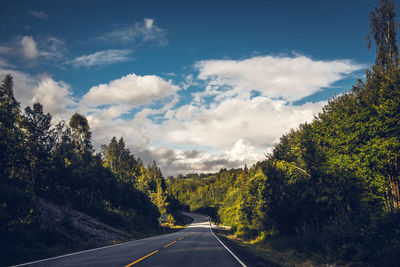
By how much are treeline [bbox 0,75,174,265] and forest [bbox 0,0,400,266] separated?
0.09 m

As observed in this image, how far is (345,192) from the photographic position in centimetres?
1811

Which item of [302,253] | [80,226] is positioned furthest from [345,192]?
[80,226]

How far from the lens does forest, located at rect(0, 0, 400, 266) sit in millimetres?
12352

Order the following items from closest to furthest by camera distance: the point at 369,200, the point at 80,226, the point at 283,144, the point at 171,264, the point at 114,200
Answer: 1. the point at 171,264
2. the point at 369,200
3. the point at 80,226
4. the point at 283,144
5. the point at 114,200

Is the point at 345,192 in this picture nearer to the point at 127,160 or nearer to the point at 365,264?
the point at 365,264

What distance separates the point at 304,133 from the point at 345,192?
34.1ft

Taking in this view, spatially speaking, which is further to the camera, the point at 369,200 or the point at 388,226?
the point at 369,200

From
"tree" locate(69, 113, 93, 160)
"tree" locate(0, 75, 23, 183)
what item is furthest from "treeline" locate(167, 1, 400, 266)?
"tree" locate(69, 113, 93, 160)

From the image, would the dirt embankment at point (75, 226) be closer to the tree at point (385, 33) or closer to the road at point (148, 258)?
the road at point (148, 258)

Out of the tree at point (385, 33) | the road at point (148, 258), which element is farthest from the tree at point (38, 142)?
the tree at point (385, 33)

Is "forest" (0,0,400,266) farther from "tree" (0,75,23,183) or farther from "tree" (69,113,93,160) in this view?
"tree" (69,113,93,160)

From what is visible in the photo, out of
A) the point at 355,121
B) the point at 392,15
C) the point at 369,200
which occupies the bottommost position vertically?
the point at 369,200

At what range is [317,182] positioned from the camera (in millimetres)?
21469

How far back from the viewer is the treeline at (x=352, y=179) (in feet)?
39.1
